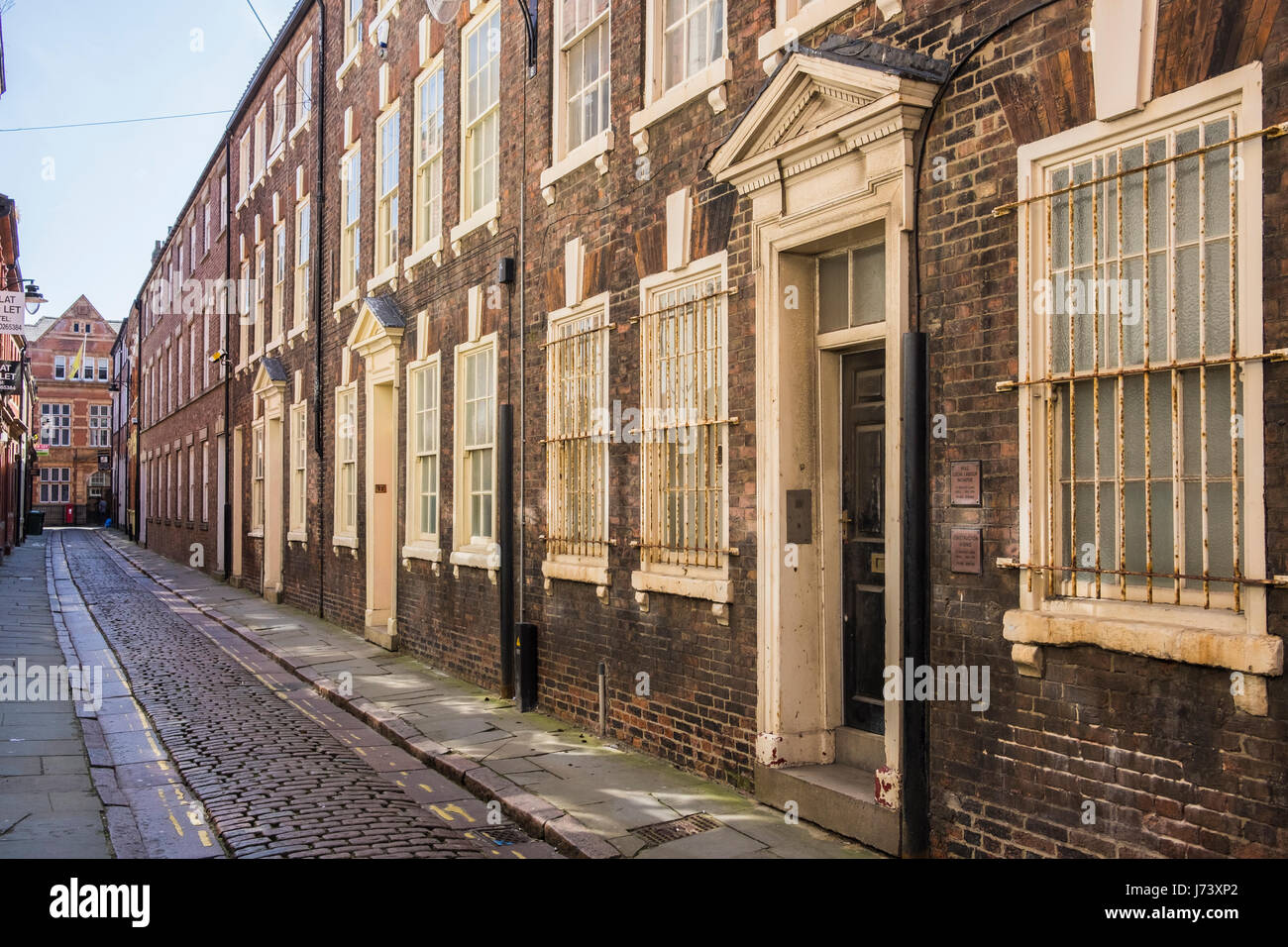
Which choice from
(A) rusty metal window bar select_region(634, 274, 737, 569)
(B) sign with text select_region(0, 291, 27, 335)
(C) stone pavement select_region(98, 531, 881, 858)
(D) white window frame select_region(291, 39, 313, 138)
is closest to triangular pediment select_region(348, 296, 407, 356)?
(C) stone pavement select_region(98, 531, 881, 858)

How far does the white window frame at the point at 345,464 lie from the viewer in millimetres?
16172

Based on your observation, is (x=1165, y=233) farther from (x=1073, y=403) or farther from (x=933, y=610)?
(x=933, y=610)

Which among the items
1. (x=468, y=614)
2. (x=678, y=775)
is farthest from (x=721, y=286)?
(x=468, y=614)

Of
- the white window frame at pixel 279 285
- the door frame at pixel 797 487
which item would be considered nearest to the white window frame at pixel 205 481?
the white window frame at pixel 279 285

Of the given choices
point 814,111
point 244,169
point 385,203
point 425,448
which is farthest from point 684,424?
point 244,169

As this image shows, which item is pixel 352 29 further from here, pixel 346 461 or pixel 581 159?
pixel 581 159

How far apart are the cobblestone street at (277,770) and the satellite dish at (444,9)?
307 inches

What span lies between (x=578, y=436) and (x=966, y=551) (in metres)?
4.66

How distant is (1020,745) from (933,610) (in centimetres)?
82

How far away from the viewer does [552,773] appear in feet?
25.2

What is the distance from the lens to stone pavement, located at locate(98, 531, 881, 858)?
19.9ft

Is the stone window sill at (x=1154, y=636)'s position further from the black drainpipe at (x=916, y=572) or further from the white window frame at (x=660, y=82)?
the white window frame at (x=660, y=82)

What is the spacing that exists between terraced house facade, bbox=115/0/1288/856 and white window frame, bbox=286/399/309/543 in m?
6.98

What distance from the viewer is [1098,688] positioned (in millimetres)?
4711
